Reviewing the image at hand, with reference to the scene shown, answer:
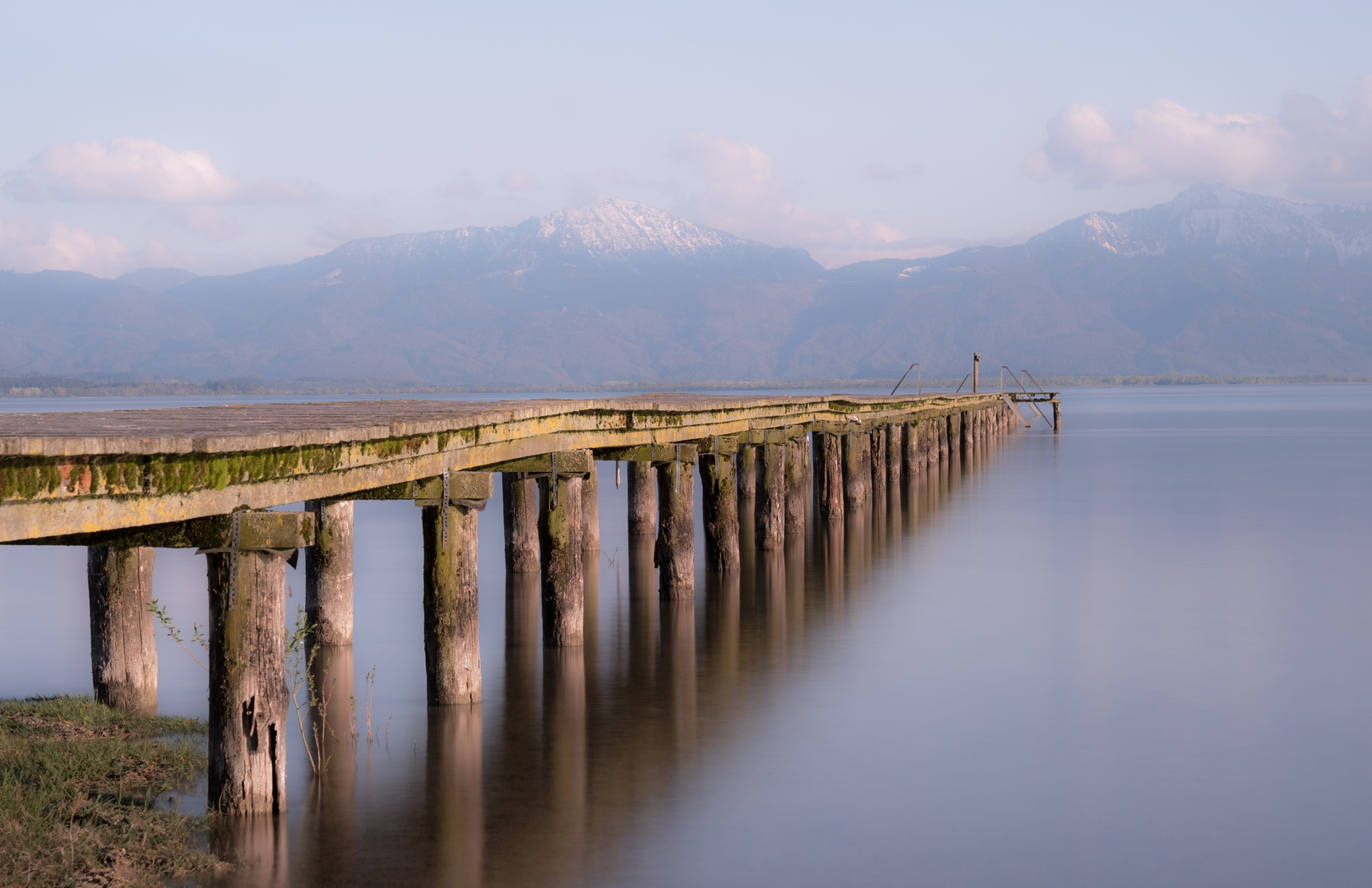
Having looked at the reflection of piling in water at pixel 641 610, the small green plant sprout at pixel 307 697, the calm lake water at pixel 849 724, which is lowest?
the calm lake water at pixel 849 724

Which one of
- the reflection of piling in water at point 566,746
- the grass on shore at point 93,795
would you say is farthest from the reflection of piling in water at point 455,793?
the grass on shore at point 93,795

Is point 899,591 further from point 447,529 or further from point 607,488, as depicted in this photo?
point 607,488

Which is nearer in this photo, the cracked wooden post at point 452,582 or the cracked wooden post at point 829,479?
the cracked wooden post at point 452,582

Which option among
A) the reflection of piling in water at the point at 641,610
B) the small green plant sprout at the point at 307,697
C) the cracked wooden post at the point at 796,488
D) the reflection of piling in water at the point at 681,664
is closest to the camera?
the small green plant sprout at the point at 307,697

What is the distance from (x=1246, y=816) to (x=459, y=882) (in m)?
6.17

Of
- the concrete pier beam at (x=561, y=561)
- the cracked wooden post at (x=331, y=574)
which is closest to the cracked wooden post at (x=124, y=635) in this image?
the cracked wooden post at (x=331, y=574)

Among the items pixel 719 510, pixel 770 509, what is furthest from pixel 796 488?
pixel 719 510

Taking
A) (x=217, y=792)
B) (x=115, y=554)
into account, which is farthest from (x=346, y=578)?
(x=217, y=792)

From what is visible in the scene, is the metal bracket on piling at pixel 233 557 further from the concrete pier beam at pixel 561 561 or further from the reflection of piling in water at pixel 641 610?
the reflection of piling in water at pixel 641 610

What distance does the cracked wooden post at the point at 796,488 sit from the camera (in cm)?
2589

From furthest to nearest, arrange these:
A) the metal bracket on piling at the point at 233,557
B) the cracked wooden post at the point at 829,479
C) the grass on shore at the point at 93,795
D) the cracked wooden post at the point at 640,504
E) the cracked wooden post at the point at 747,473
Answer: the cracked wooden post at the point at 829,479 < the cracked wooden post at the point at 747,473 < the cracked wooden post at the point at 640,504 < the metal bracket on piling at the point at 233,557 < the grass on shore at the point at 93,795

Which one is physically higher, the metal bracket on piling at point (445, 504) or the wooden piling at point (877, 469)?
the metal bracket on piling at point (445, 504)

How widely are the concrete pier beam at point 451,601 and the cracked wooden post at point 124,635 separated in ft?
8.09

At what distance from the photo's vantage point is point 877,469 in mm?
37125
